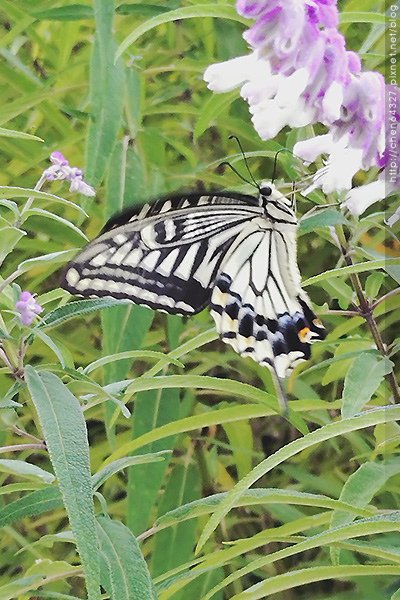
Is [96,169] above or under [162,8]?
under

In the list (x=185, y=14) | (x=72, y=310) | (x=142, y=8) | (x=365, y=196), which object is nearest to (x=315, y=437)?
(x=365, y=196)

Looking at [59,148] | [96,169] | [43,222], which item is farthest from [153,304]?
[59,148]

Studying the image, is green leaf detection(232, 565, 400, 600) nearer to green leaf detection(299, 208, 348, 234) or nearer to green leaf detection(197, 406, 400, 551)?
green leaf detection(197, 406, 400, 551)

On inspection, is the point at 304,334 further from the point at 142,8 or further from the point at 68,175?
the point at 142,8

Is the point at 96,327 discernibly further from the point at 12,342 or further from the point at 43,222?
the point at 12,342

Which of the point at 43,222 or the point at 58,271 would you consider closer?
the point at 43,222
